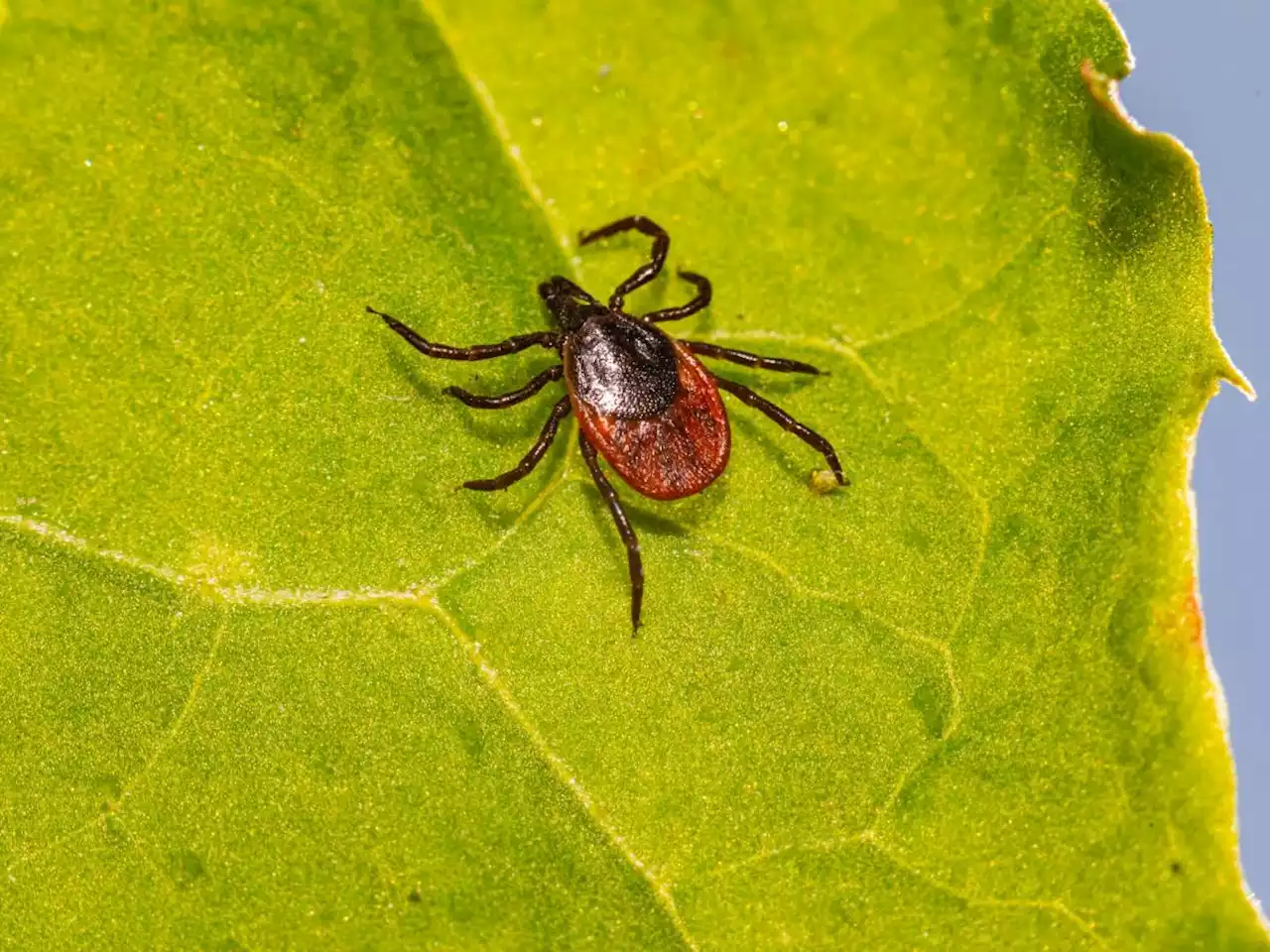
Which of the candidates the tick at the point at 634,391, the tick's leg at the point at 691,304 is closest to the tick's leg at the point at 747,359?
the tick at the point at 634,391

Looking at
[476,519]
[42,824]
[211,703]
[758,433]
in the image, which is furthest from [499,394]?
[42,824]

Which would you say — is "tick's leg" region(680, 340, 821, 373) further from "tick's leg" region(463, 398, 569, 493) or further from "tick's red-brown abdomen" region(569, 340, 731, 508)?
"tick's leg" region(463, 398, 569, 493)

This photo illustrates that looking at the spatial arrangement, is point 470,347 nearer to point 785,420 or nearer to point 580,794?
point 785,420

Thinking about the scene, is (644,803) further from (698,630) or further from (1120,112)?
(1120,112)

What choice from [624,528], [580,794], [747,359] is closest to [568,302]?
[747,359]

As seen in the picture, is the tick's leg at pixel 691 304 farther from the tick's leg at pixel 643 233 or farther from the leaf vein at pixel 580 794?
the leaf vein at pixel 580 794
